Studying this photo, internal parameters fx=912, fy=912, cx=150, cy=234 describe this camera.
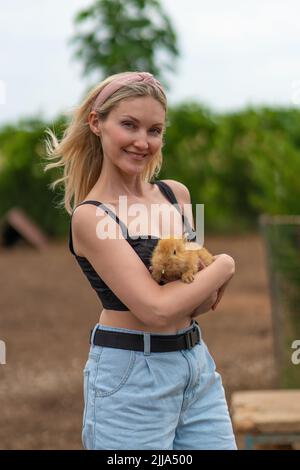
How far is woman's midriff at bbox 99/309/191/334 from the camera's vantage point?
2527mm

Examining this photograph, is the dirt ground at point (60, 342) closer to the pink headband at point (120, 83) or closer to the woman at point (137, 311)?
the woman at point (137, 311)

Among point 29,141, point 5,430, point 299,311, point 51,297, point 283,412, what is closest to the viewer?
point 283,412

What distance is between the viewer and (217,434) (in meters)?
2.61

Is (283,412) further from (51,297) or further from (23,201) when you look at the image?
(23,201)

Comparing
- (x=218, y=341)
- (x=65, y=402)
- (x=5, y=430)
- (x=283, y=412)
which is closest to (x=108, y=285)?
(x=283, y=412)

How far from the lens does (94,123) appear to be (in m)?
2.71

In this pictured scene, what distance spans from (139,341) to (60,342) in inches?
265

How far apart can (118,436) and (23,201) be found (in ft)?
52.8

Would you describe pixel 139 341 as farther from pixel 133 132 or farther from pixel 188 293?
pixel 133 132

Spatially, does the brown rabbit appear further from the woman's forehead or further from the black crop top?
the woman's forehead

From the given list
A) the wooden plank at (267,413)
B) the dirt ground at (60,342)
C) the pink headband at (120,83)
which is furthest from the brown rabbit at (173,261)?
the dirt ground at (60,342)
